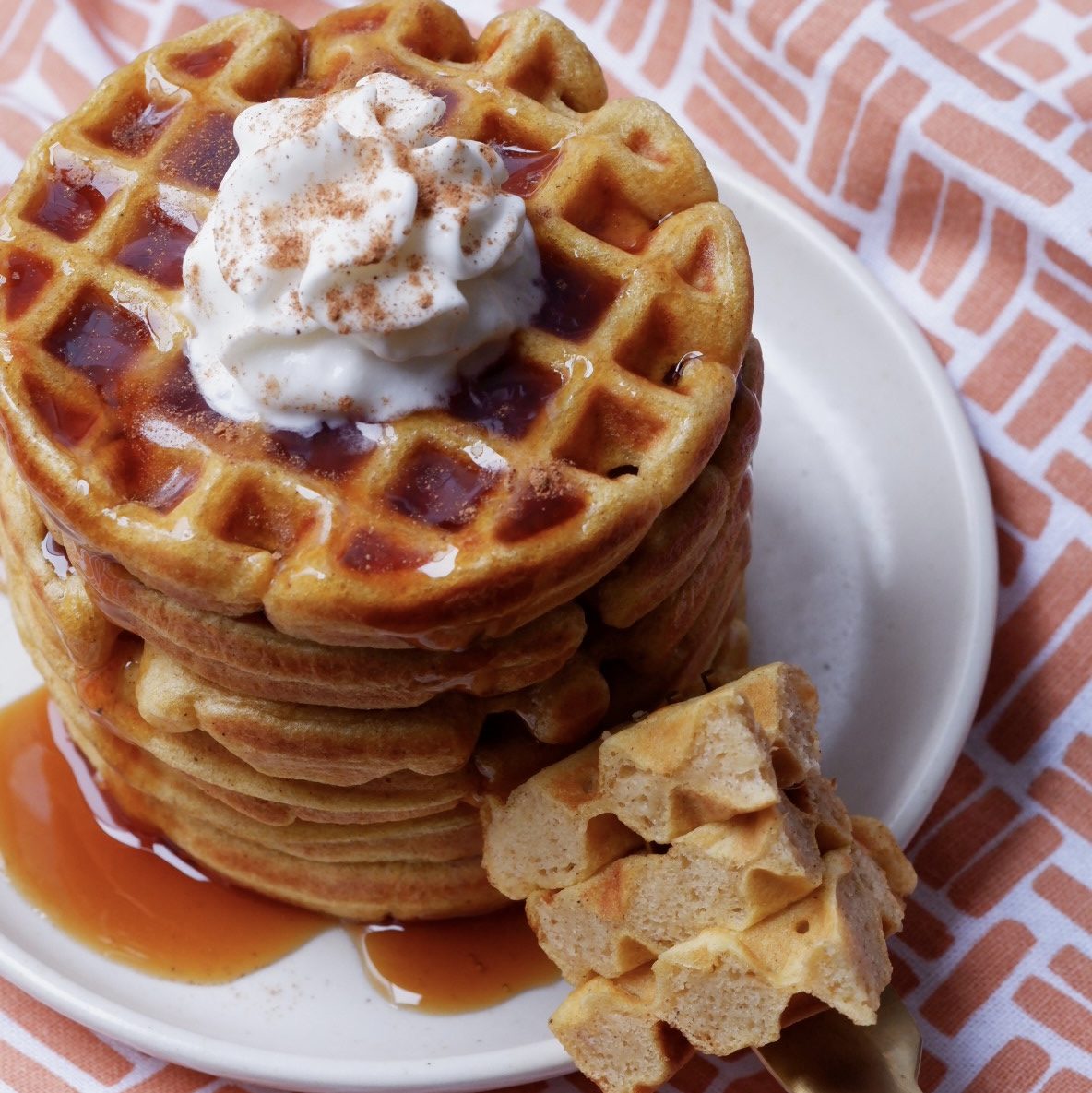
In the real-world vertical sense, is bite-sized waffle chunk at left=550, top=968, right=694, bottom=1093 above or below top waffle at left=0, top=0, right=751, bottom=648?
below

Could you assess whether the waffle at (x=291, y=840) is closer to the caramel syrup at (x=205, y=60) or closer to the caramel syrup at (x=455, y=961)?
the caramel syrup at (x=455, y=961)

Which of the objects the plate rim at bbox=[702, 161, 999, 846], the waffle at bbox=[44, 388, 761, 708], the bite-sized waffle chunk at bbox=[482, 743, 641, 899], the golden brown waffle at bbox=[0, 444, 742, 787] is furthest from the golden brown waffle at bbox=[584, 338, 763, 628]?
the plate rim at bbox=[702, 161, 999, 846]

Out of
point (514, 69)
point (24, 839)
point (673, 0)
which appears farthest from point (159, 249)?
point (673, 0)

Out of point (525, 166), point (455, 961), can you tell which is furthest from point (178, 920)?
point (525, 166)

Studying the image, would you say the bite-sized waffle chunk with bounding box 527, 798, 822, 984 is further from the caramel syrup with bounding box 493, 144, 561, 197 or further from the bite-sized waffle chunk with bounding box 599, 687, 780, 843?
the caramel syrup with bounding box 493, 144, 561, 197

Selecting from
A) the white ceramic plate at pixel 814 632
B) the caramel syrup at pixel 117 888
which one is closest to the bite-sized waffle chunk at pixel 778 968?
the white ceramic plate at pixel 814 632

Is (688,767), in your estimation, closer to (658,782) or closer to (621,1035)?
(658,782)

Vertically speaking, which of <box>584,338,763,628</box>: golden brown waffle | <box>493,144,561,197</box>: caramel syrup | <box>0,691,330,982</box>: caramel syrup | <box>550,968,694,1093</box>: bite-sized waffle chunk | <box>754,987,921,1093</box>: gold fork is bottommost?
<box>0,691,330,982</box>: caramel syrup

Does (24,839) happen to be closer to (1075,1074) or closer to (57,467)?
(57,467)
